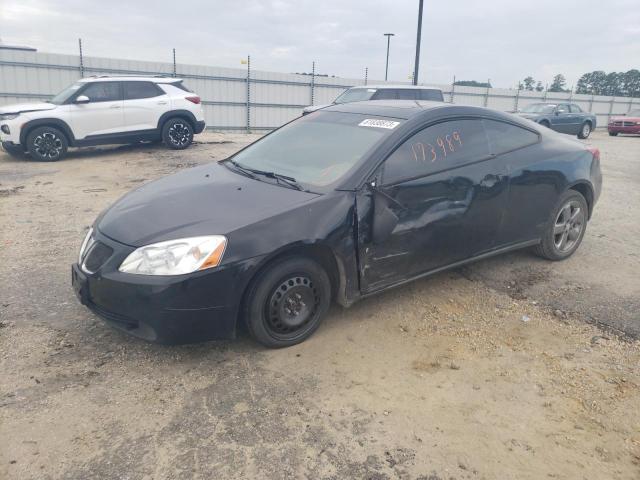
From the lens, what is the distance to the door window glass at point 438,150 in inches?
145

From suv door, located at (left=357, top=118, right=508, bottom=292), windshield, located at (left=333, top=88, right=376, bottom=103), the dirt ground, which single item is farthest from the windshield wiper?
windshield, located at (left=333, top=88, right=376, bottom=103)

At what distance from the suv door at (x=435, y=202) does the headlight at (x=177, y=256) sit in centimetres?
105

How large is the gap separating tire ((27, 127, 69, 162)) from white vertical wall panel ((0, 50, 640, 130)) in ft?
20.1

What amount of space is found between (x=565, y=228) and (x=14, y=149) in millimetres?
10833

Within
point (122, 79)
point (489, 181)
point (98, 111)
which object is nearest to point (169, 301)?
point (489, 181)

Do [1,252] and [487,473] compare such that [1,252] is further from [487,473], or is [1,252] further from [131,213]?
[487,473]

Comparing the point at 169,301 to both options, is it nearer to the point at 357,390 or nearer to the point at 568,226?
the point at 357,390

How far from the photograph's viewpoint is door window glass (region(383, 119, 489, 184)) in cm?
369

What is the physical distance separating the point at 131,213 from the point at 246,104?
55.9 ft

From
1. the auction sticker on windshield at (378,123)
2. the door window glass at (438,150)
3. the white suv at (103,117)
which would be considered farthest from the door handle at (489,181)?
the white suv at (103,117)

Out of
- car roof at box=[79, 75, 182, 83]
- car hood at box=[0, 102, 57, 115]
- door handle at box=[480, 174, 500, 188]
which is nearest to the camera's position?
door handle at box=[480, 174, 500, 188]

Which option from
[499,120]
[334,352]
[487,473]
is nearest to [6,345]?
[334,352]

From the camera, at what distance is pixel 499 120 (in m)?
4.47

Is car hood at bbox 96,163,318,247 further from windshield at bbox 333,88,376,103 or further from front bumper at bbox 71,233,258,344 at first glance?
windshield at bbox 333,88,376,103
